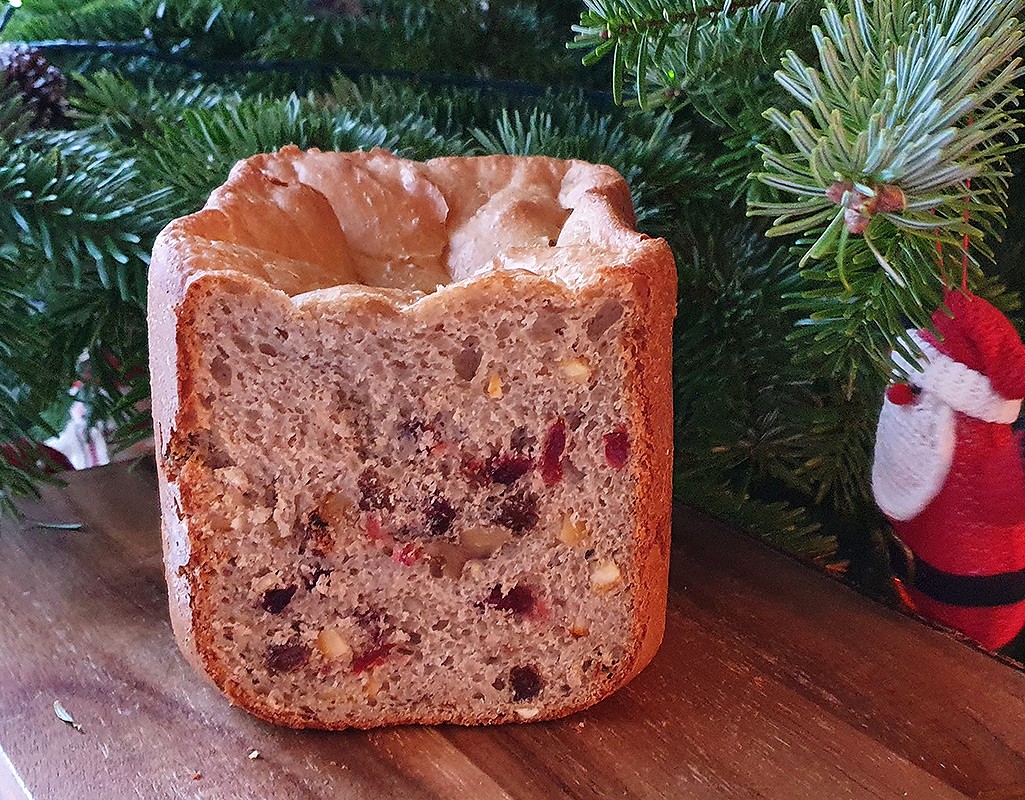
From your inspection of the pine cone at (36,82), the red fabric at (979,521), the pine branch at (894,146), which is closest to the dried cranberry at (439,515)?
the pine branch at (894,146)

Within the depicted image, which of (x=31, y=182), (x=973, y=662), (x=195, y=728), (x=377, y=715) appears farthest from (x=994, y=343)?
(x=31, y=182)

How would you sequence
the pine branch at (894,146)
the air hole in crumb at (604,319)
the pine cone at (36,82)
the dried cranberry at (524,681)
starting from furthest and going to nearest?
the pine cone at (36,82)
the dried cranberry at (524,681)
the air hole in crumb at (604,319)
the pine branch at (894,146)

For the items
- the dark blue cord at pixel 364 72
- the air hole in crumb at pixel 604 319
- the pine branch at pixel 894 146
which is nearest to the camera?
the pine branch at pixel 894 146

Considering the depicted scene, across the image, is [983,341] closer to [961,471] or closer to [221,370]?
[961,471]

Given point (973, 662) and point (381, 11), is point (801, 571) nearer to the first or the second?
point (973, 662)

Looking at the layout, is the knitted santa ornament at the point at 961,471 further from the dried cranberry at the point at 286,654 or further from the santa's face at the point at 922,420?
the dried cranberry at the point at 286,654

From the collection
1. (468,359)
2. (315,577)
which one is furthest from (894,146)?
(315,577)
